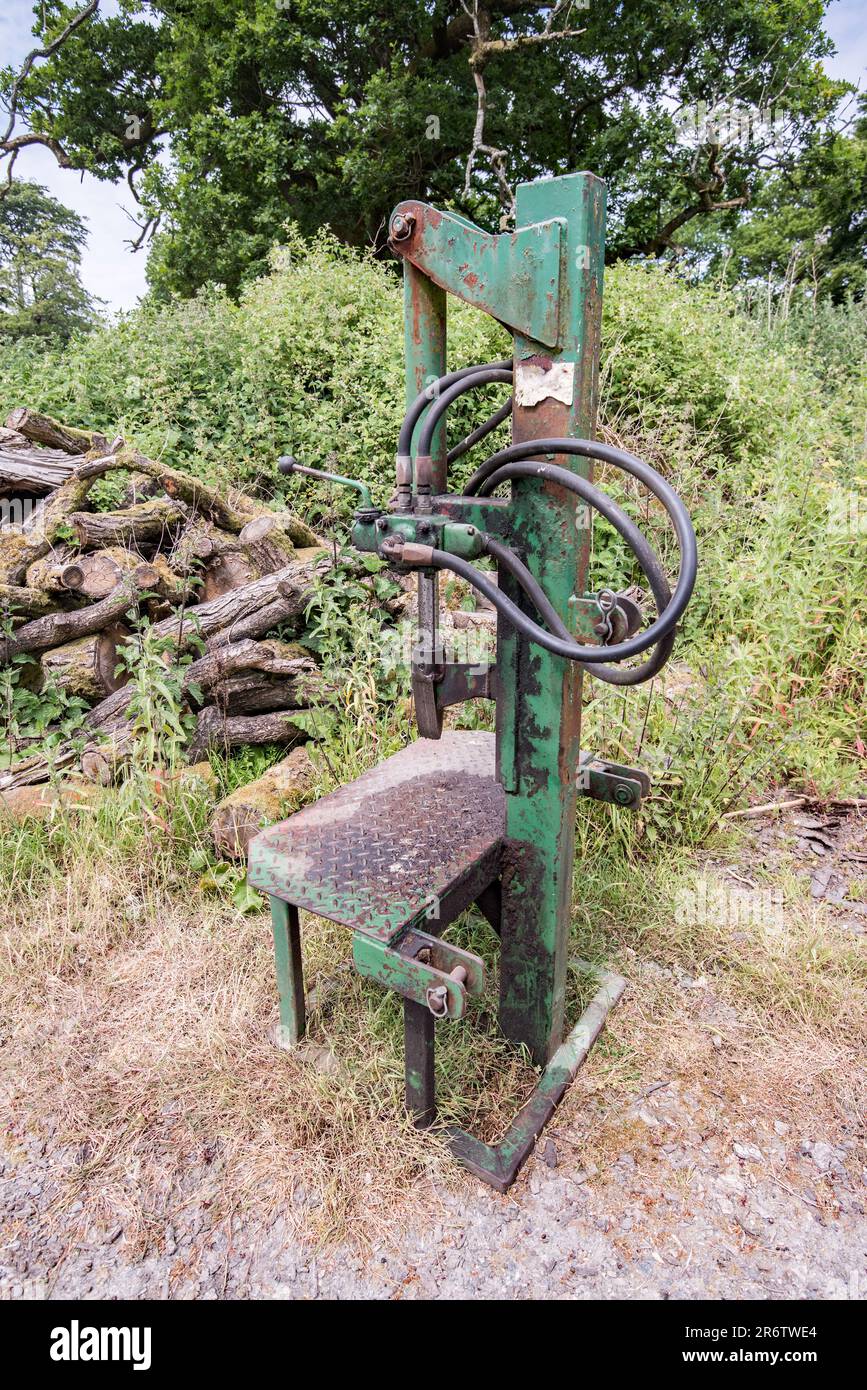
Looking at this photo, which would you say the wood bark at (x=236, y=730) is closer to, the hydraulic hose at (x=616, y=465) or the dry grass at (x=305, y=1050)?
the dry grass at (x=305, y=1050)

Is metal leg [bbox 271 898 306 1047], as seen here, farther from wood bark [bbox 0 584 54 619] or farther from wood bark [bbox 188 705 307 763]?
wood bark [bbox 0 584 54 619]

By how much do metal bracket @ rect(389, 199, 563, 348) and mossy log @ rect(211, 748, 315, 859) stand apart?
5.86 ft

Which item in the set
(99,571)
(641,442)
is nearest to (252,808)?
(99,571)

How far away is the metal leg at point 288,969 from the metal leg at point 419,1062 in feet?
1.16

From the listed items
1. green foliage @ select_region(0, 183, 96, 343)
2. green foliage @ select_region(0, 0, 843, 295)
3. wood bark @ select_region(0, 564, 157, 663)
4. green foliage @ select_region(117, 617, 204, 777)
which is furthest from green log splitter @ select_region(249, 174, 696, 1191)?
green foliage @ select_region(0, 183, 96, 343)

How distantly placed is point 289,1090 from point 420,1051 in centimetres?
41

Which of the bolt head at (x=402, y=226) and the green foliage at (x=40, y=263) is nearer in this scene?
the bolt head at (x=402, y=226)

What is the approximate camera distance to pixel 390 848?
1.77 metres

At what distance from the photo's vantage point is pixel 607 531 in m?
4.14

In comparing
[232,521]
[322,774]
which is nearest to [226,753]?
[322,774]

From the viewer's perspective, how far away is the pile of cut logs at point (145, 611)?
2.95 m

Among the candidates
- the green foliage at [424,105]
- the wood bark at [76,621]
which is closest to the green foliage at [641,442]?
the wood bark at [76,621]

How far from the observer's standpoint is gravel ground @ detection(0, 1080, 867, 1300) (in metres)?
1.47

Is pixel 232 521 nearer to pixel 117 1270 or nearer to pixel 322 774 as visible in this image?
pixel 322 774
